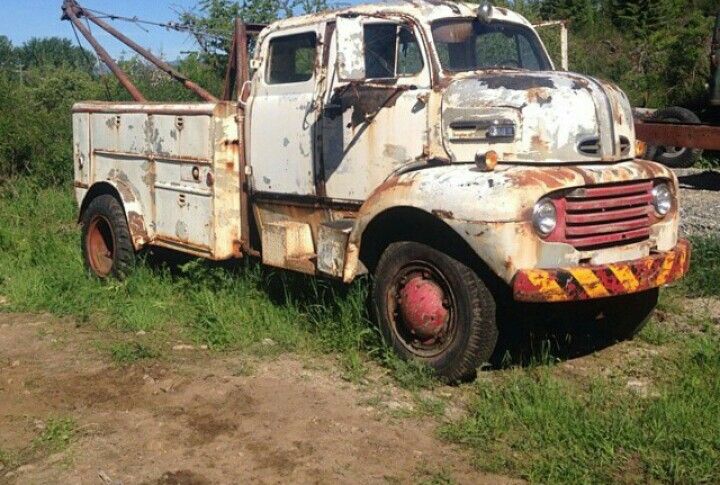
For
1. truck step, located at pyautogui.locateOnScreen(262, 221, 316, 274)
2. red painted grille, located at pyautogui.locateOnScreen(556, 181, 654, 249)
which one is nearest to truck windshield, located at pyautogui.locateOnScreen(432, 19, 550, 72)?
red painted grille, located at pyautogui.locateOnScreen(556, 181, 654, 249)

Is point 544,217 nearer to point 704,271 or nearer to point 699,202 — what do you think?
point 704,271

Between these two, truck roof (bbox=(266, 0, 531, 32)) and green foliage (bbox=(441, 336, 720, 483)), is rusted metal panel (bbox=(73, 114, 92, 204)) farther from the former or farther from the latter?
green foliage (bbox=(441, 336, 720, 483))

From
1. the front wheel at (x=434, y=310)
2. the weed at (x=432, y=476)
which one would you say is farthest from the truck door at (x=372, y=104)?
the weed at (x=432, y=476)

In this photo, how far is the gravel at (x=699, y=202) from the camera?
8586 millimetres

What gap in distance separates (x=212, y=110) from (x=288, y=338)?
1764 millimetres

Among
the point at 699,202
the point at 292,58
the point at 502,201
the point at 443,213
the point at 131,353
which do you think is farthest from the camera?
the point at 699,202

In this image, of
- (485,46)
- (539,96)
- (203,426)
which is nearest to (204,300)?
(203,426)

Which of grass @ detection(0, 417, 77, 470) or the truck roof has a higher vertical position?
the truck roof

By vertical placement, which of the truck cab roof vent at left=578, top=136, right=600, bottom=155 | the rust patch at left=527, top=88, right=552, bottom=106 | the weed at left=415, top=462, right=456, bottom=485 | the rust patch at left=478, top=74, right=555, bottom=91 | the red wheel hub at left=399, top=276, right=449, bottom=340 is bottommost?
the weed at left=415, top=462, right=456, bottom=485

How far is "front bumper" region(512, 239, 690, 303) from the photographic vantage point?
492cm

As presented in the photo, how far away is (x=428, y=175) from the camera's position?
17.8 feet

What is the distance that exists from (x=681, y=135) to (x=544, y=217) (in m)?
6.95

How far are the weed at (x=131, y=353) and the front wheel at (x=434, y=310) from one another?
5.18ft

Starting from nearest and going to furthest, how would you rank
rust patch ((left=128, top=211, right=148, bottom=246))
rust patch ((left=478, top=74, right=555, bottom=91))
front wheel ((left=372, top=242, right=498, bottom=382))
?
front wheel ((left=372, top=242, right=498, bottom=382))
rust patch ((left=478, top=74, right=555, bottom=91))
rust patch ((left=128, top=211, right=148, bottom=246))
